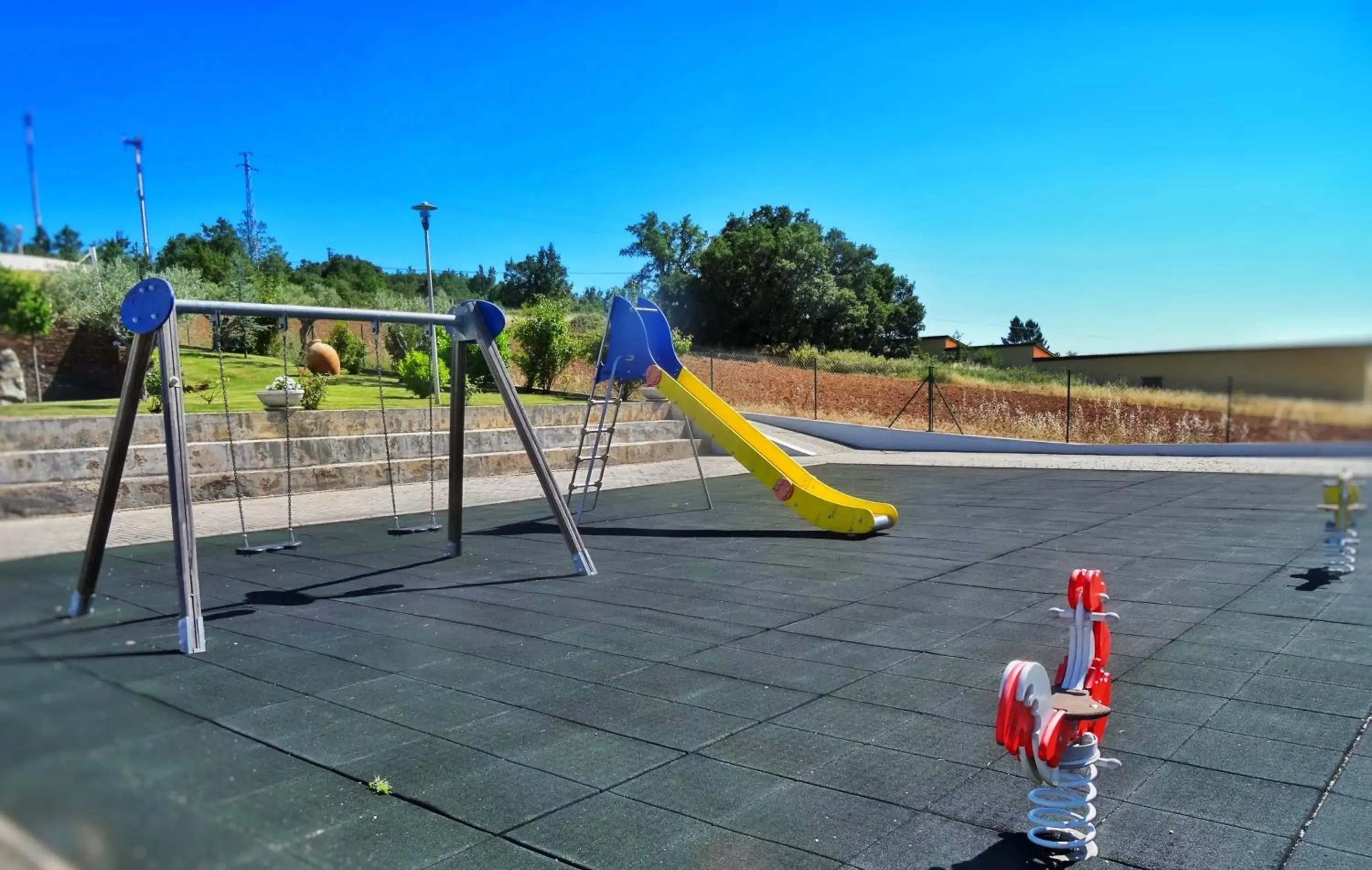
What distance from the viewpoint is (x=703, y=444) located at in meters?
16.1

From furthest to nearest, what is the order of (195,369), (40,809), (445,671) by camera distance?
(195,369) → (445,671) → (40,809)

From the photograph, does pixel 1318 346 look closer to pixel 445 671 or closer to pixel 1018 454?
pixel 445 671

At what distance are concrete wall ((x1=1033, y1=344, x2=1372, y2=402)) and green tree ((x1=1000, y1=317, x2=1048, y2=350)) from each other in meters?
0.12

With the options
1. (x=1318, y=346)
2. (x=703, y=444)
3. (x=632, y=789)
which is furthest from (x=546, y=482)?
(x=703, y=444)

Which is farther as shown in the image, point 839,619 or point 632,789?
point 839,619

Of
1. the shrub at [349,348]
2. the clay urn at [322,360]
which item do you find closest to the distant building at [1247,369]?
the clay urn at [322,360]

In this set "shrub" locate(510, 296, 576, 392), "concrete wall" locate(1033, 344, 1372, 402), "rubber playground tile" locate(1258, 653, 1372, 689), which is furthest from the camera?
"shrub" locate(510, 296, 576, 392)

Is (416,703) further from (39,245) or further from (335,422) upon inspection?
(335,422)

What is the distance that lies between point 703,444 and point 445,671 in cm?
1207

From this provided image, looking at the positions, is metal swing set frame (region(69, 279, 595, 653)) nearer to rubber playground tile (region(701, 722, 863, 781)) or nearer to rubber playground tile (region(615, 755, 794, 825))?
rubber playground tile (region(615, 755, 794, 825))

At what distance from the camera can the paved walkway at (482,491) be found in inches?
32.7

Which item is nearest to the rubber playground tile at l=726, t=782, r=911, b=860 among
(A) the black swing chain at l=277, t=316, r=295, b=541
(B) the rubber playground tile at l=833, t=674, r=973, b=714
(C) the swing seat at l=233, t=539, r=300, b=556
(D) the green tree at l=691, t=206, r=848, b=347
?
(B) the rubber playground tile at l=833, t=674, r=973, b=714

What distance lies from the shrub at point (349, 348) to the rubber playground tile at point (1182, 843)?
15.0 metres

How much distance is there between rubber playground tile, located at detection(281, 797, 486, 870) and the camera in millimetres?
2398
